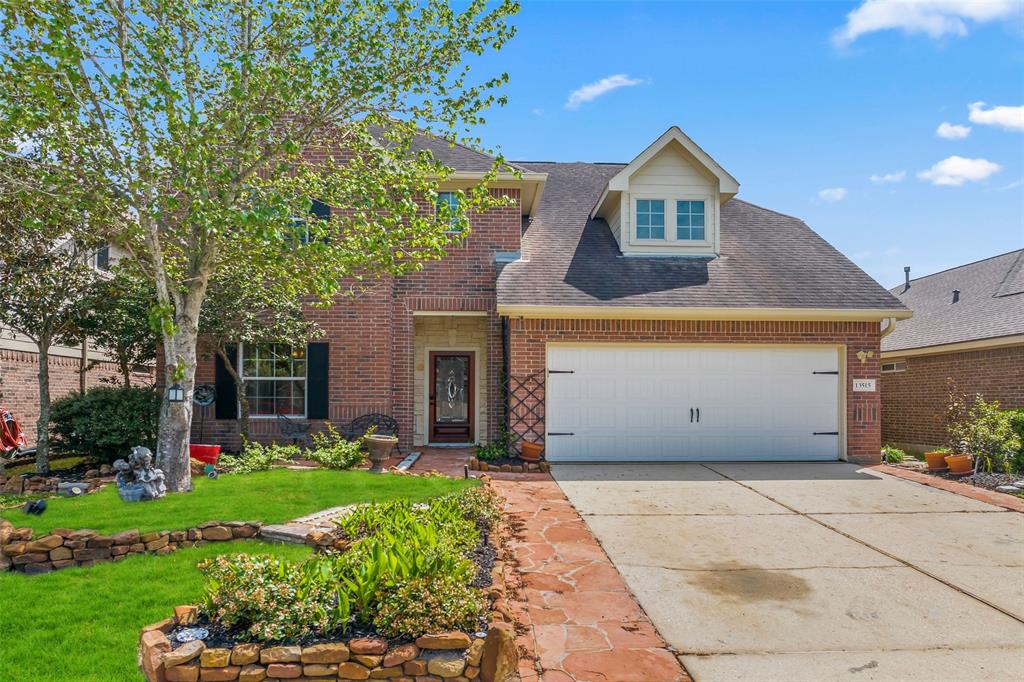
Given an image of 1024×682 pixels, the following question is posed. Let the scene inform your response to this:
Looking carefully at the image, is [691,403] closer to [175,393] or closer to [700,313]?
[700,313]

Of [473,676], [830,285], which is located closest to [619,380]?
[830,285]

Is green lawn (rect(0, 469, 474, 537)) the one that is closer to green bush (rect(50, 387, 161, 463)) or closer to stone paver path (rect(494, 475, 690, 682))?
green bush (rect(50, 387, 161, 463))

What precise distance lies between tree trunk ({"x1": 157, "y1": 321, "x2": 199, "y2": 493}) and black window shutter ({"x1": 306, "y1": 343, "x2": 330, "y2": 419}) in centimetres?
393

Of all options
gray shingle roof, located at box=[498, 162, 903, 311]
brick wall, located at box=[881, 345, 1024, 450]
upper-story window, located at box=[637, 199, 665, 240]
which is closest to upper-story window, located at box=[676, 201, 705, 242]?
upper-story window, located at box=[637, 199, 665, 240]

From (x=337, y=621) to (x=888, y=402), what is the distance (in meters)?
16.9

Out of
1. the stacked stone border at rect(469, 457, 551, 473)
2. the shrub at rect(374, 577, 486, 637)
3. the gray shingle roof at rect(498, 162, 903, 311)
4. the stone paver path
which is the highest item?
the gray shingle roof at rect(498, 162, 903, 311)

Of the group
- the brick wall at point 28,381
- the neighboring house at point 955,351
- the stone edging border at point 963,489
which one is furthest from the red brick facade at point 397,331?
the neighboring house at point 955,351

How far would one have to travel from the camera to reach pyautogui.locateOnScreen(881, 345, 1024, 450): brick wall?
500 inches

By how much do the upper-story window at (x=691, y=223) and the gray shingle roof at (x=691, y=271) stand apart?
559mm

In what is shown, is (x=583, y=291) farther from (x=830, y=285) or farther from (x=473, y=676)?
(x=473, y=676)

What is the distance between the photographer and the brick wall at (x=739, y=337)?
11180 mm

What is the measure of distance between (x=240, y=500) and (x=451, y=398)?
6983mm

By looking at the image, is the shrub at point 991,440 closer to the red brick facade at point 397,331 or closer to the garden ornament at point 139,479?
the red brick facade at point 397,331

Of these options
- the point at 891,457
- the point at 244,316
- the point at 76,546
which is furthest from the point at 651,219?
the point at 76,546
